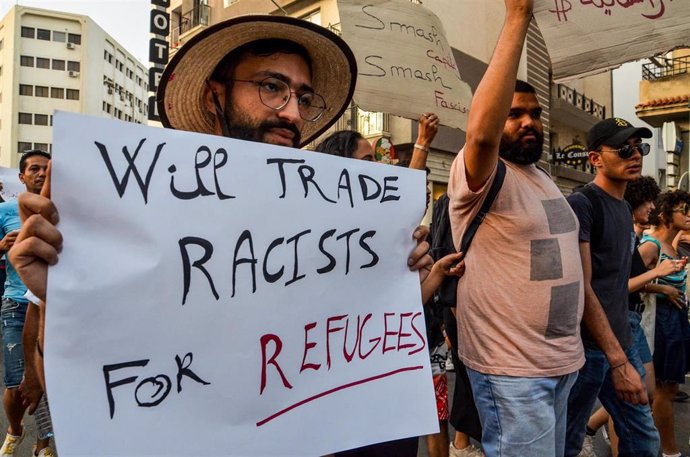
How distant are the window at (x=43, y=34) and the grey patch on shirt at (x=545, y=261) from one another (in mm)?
61040

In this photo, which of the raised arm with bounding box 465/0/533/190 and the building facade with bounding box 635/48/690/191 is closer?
the raised arm with bounding box 465/0/533/190

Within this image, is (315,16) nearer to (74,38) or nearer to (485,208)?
(485,208)

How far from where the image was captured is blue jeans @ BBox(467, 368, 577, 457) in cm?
177

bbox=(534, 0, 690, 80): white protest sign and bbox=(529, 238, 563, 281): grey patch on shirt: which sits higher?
bbox=(534, 0, 690, 80): white protest sign

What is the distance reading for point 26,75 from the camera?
5022cm

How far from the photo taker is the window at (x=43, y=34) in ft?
167

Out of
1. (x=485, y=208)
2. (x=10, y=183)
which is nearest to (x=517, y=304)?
(x=485, y=208)

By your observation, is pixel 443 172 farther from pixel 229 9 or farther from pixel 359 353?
pixel 359 353

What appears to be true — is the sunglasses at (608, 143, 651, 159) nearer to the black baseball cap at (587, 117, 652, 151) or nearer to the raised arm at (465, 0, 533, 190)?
the black baseball cap at (587, 117, 652, 151)

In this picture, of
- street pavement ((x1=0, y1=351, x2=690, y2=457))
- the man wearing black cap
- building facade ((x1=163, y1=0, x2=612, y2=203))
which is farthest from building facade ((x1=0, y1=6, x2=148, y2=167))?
the man wearing black cap

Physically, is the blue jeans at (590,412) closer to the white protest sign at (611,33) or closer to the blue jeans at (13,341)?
the white protest sign at (611,33)

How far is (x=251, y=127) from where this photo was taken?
4.82 feet

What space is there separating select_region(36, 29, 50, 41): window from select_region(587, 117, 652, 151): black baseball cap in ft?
198

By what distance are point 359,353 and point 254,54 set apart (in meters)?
0.94
